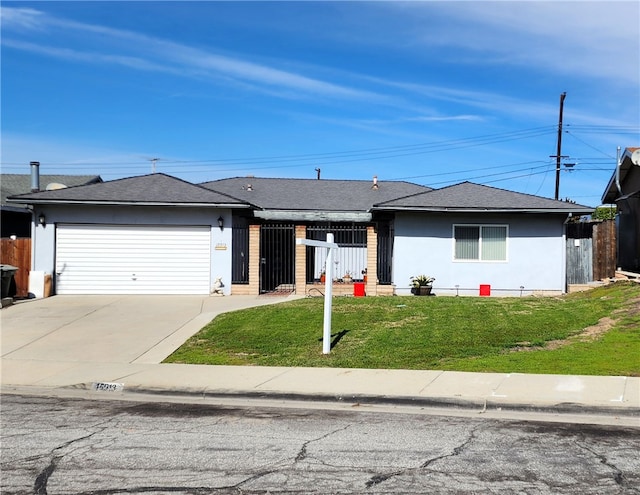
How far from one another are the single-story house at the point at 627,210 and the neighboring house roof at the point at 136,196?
13.1m

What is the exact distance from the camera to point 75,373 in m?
10.7

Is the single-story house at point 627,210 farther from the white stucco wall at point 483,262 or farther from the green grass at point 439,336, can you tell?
the green grass at point 439,336

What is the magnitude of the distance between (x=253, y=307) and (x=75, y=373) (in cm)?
658

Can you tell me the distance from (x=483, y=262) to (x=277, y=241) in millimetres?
6892

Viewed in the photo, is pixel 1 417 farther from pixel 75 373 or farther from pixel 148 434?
pixel 75 373

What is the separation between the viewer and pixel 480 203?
21297 mm

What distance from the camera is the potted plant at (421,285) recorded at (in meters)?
20.5

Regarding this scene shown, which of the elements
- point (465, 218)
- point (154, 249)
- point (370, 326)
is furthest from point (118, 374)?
point (465, 218)

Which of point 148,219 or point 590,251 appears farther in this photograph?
point 590,251

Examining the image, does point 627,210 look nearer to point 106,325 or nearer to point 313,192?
point 313,192

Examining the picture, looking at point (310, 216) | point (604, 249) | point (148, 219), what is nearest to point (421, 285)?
point (310, 216)

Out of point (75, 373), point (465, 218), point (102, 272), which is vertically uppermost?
point (465, 218)

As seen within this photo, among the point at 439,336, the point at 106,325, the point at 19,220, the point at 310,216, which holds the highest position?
the point at 19,220

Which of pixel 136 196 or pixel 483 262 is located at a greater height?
pixel 136 196
